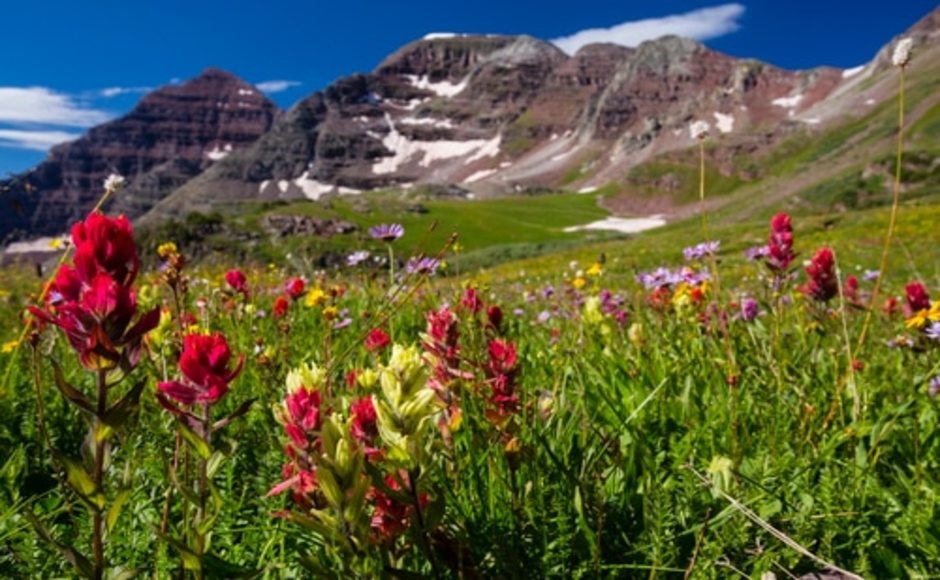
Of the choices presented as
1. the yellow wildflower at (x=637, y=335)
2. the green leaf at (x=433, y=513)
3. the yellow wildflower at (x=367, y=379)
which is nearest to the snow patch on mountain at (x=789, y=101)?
the yellow wildflower at (x=637, y=335)

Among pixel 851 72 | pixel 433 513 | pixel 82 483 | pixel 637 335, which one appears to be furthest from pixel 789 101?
pixel 82 483

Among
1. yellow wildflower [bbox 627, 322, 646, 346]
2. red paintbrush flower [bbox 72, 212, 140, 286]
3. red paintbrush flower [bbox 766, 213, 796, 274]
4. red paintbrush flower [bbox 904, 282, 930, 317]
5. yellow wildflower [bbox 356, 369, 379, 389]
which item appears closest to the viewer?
red paintbrush flower [bbox 72, 212, 140, 286]

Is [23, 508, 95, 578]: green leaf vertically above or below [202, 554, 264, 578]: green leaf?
above

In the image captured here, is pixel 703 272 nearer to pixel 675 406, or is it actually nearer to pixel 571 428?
pixel 675 406

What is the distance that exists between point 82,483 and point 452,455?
997 mm

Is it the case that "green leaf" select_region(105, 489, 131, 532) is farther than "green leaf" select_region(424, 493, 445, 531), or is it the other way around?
"green leaf" select_region(424, 493, 445, 531)

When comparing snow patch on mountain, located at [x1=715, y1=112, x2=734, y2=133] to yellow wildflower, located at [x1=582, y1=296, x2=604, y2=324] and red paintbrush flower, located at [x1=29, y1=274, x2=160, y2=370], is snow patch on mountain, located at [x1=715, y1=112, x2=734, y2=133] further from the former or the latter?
red paintbrush flower, located at [x1=29, y1=274, x2=160, y2=370]

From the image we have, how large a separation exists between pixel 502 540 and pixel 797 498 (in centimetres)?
105

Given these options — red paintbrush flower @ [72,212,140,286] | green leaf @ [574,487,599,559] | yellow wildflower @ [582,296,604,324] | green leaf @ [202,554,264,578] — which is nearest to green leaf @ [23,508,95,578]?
green leaf @ [202,554,264,578]

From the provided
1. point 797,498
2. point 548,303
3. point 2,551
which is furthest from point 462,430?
point 548,303

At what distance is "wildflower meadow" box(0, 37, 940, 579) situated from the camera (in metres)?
1.17

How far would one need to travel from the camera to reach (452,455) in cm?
187

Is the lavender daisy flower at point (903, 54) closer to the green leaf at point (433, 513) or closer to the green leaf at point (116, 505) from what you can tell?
the green leaf at point (433, 513)

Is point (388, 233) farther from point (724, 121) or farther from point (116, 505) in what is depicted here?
point (724, 121)
